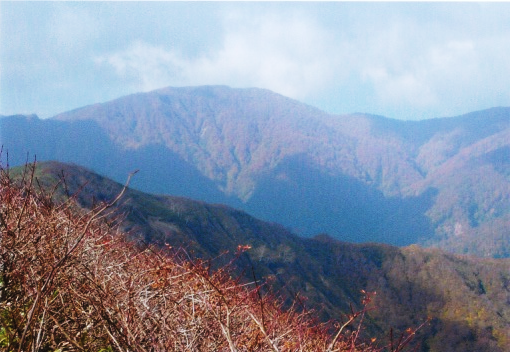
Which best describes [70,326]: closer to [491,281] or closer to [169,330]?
[169,330]

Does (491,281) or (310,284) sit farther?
(491,281)

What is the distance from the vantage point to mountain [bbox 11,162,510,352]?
84938 mm

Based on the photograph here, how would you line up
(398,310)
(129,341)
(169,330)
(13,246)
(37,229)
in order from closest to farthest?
(129,341) < (169,330) < (13,246) < (37,229) < (398,310)

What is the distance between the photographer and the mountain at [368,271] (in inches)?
3344

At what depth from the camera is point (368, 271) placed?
11494 centimetres

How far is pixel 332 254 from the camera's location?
121m

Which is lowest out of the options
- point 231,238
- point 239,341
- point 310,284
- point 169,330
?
point 310,284

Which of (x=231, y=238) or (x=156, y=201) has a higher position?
(x=156, y=201)

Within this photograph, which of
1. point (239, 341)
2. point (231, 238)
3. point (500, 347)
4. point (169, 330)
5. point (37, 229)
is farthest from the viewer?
point (231, 238)

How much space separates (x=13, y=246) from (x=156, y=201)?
97.0m

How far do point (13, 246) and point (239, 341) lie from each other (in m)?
2.19

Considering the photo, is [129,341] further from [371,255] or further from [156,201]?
[371,255]

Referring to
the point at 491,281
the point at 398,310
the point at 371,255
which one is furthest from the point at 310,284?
the point at 491,281

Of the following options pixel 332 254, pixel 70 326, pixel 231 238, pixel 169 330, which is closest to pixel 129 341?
pixel 169 330
